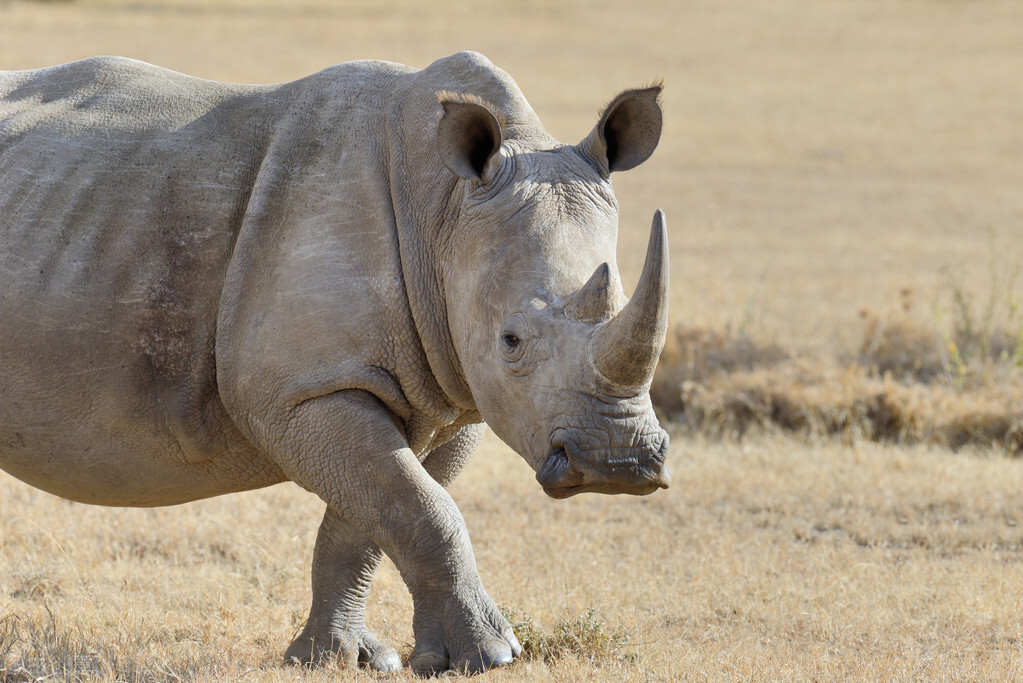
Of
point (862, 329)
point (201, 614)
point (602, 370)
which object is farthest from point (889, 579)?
point (862, 329)

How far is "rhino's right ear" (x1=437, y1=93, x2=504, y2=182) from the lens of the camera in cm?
444

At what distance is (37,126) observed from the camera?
5.04m

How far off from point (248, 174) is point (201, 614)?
1948mm

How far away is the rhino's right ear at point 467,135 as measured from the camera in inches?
175

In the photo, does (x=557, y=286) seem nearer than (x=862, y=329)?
Yes

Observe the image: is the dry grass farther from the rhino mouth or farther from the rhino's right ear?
the rhino's right ear

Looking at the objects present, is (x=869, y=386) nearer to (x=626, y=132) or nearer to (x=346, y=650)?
(x=626, y=132)

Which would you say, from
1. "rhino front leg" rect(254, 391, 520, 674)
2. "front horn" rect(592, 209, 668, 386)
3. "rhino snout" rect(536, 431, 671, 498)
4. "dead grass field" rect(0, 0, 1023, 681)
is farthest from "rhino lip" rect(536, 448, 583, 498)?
"dead grass field" rect(0, 0, 1023, 681)

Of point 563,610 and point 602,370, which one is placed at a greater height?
point 602,370

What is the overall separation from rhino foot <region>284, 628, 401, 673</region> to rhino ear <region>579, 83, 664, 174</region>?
2.08 meters

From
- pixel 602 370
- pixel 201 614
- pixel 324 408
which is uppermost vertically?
pixel 602 370

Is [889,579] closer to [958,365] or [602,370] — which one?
[602,370]

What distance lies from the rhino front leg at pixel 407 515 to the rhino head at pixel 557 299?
1.14 ft

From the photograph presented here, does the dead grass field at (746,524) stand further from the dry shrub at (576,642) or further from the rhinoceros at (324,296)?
the rhinoceros at (324,296)
